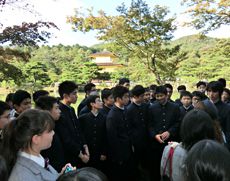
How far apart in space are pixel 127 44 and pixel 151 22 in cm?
157

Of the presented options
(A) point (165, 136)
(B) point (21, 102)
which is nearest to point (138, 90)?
(A) point (165, 136)

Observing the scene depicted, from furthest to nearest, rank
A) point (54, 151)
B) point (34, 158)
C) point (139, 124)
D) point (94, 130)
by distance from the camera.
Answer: point (139, 124), point (94, 130), point (54, 151), point (34, 158)

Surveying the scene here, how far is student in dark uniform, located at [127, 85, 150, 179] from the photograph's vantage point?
4957mm

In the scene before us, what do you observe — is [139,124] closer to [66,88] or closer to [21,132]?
[66,88]

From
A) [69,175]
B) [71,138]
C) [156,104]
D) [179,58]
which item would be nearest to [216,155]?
[69,175]

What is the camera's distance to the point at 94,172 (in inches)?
52.6

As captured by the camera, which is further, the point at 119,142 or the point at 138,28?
the point at 138,28

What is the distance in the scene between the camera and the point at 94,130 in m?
4.52

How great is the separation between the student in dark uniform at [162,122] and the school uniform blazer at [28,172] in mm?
3019

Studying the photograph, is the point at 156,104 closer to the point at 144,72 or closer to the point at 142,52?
the point at 142,52

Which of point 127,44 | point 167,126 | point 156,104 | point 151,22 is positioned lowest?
point 167,126

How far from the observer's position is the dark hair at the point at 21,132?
1.95 meters

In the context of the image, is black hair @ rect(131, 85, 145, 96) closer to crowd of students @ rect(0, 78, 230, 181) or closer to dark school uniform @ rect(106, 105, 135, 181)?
crowd of students @ rect(0, 78, 230, 181)

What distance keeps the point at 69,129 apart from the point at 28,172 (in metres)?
1.80
